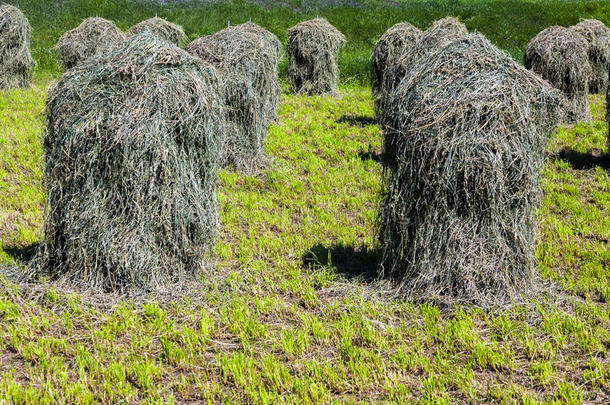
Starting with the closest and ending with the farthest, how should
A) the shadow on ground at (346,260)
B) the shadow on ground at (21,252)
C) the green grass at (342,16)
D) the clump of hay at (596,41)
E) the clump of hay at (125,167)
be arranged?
1. the clump of hay at (125,167)
2. the shadow on ground at (346,260)
3. the shadow on ground at (21,252)
4. the clump of hay at (596,41)
5. the green grass at (342,16)

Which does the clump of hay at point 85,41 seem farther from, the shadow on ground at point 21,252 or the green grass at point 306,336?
the shadow on ground at point 21,252

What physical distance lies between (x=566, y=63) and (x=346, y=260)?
9245 mm

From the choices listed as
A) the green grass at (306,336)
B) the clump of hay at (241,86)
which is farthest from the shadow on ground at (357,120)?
the green grass at (306,336)

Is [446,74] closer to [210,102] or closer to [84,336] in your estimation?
[210,102]

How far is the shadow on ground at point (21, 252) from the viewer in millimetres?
6012

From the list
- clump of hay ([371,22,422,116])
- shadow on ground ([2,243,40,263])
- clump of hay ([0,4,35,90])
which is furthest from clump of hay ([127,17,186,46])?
shadow on ground ([2,243,40,263])

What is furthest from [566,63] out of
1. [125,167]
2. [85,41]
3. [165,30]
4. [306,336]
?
[85,41]

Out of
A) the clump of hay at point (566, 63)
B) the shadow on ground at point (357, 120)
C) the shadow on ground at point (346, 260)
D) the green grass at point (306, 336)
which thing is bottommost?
the green grass at point (306, 336)

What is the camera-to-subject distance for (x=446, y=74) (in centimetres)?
523

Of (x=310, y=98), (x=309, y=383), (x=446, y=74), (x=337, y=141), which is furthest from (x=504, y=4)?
(x=309, y=383)

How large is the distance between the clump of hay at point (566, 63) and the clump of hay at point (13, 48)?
13.1 m

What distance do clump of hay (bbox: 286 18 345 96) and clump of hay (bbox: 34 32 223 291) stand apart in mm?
11704

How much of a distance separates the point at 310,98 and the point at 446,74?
11.6 meters

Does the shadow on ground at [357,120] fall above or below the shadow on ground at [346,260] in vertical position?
above
